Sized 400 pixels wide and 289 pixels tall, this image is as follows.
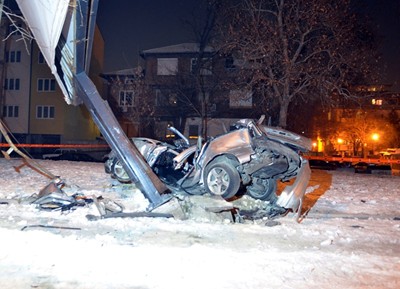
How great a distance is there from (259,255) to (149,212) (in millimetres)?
2569

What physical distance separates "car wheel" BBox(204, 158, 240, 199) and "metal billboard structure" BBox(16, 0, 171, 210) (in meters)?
1.35

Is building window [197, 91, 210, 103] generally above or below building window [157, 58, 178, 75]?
below

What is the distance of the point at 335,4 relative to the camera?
19.5m

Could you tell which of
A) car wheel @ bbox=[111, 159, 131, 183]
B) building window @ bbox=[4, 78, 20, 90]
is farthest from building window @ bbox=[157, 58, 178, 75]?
car wheel @ bbox=[111, 159, 131, 183]

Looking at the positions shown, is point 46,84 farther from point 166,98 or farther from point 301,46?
point 301,46

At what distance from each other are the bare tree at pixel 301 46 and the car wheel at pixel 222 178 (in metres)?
12.3

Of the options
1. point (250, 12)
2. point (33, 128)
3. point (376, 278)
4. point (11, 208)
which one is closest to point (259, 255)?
point (376, 278)

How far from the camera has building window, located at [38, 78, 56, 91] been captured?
4338 centimetres

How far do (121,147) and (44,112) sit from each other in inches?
Result: 1529

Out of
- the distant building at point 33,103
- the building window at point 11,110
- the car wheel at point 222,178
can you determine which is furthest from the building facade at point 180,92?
the car wheel at point 222,178

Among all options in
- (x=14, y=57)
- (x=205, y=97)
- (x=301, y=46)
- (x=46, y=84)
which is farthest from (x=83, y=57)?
(x=14, y=57)

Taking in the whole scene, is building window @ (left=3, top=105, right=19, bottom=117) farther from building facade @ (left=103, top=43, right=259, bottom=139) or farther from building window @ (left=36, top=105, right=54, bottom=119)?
building facade @ (left=103, top=43, right=259, bottom=139)

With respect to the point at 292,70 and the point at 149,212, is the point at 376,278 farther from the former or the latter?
the point at 292,70

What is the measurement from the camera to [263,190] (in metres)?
9.40
